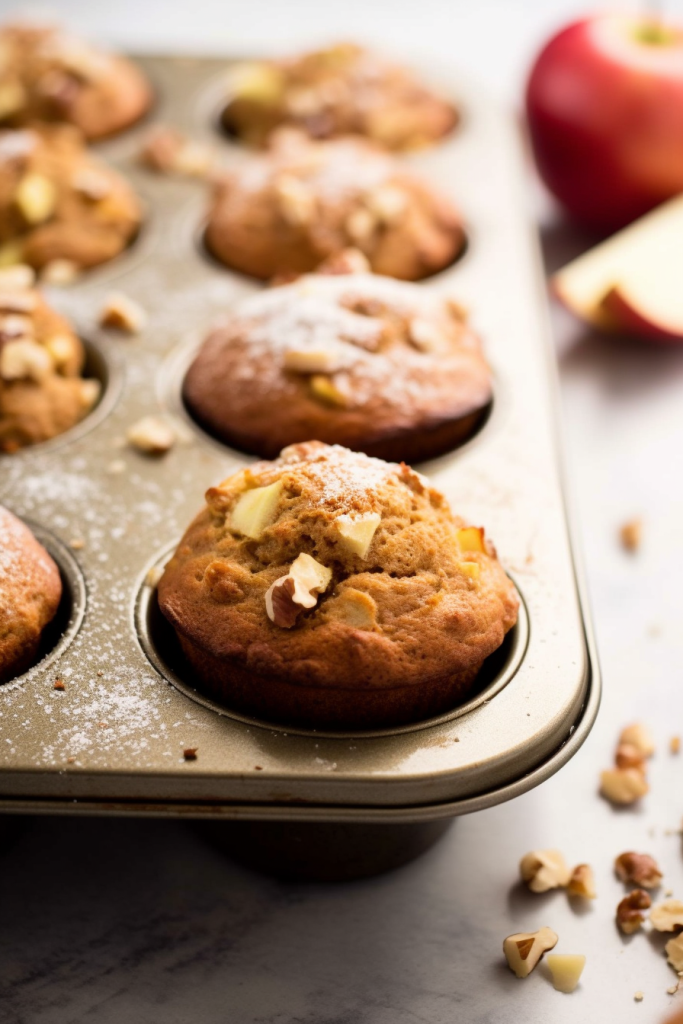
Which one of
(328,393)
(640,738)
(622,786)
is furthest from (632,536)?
(328,393)

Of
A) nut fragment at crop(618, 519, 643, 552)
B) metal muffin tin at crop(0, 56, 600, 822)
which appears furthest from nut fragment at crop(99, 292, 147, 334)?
nut fragment at crop(618, 519, 643, 552)

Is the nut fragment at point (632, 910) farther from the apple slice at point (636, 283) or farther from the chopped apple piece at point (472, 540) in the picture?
the apple slice at point (636, 283)

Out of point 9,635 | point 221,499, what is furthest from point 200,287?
point 9,635

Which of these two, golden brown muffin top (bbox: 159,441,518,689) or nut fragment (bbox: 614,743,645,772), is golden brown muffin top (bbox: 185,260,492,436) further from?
nut fragment (bbox: 614,743,645,772)

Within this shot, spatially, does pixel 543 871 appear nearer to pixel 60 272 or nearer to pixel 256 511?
pixel 256 511

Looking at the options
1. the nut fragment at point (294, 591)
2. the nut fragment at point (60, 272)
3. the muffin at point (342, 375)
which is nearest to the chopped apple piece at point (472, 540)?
the nut fragment at point (294, 591)

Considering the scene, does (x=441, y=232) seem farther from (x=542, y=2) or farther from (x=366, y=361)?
(x=542, y=2)

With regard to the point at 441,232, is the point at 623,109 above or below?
above
